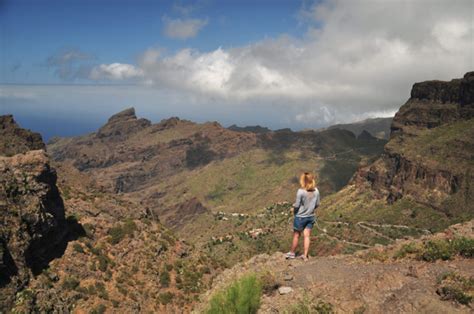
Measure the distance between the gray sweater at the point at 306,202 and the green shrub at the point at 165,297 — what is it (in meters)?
22.3

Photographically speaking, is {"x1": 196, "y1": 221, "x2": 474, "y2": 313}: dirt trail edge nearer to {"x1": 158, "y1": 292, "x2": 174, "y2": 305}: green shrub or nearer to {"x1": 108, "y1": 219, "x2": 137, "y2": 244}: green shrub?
{"x1": 158, "y1": 292, "x2": 174, "y2": 305}: green shrub

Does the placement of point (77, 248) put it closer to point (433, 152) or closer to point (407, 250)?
point (407, 250)

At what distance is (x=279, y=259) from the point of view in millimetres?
18000

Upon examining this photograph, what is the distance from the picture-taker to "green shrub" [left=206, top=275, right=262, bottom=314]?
42.9 ft

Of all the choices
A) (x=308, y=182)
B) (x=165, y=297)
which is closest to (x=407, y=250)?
(x=308, y=182)

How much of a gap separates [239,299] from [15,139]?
53201mm

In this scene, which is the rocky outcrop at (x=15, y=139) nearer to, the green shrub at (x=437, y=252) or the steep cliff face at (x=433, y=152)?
the green shrub at (x=437, y=252)

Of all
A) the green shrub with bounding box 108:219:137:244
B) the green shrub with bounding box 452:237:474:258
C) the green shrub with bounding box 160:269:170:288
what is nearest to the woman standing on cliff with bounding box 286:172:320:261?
the green shrub with bounding box 452:237:474:258

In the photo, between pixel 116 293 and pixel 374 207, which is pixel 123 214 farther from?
pixel 374 207

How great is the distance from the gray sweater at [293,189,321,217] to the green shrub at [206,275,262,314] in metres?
4.06

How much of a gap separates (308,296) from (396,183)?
138 meters

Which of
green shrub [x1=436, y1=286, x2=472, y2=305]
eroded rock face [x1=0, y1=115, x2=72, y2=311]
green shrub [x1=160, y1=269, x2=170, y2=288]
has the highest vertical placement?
green shrub [x1=436, y1=286, x2=472, y2=305]

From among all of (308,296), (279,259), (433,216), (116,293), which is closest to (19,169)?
(116,293)

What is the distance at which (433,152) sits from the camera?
443 ft
